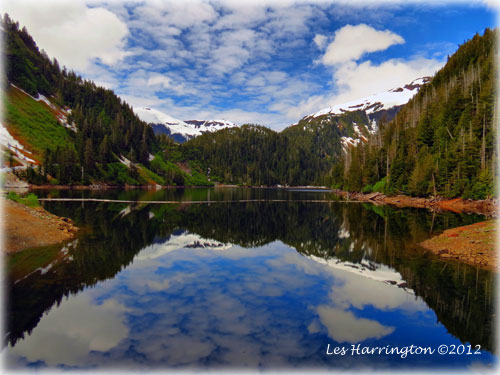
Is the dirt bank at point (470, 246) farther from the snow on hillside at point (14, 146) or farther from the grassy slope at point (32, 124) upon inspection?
the grassy slope at point (32, 124)

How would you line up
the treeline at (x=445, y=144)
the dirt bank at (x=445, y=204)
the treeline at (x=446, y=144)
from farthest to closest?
the treeline at (x=445, y=144)
the treeline at (x=446, y=144)
the dirt bank at (x=445, y=204)

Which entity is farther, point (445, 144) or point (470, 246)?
point (445, 144)

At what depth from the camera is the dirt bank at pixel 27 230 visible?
2556 centimetres

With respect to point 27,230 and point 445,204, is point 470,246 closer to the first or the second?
point 27,230

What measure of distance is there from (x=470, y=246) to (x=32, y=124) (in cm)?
20685

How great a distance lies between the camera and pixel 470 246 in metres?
27.0

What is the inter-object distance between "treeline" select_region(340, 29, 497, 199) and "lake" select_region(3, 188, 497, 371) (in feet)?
Result: 201

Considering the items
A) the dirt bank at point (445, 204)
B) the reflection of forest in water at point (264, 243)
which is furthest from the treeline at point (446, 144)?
the reflection of forest in water at point (264, 243)

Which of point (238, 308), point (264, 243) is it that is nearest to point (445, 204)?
point (264, 243)

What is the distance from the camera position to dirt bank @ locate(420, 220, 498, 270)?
23984mm

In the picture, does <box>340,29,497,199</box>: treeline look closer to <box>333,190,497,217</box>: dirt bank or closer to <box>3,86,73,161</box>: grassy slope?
<box>333,190,497,217</box>: dirt bank

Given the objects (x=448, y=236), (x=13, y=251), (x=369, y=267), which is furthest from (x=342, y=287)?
(x=13, y=251)

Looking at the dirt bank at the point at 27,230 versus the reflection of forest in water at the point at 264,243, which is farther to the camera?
the dirt bank at the point at 27,230

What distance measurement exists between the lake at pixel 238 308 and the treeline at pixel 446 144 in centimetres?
6136
